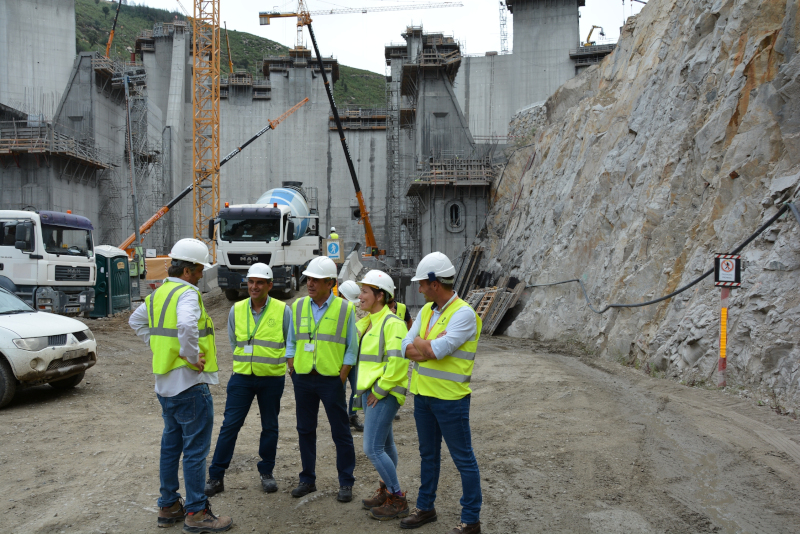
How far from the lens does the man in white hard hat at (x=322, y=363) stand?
517 centimetres

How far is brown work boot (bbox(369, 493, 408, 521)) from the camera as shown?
4.76 metres

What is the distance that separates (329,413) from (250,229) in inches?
640

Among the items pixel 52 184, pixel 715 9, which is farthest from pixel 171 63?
pixel 715 9

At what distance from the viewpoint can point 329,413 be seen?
5184 mm

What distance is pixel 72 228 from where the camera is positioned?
17.1 m

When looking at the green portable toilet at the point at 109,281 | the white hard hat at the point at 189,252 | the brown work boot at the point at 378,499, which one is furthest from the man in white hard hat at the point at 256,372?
the green portable toilet at the point at 109,281

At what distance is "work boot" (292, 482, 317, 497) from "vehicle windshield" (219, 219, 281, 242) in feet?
51.8

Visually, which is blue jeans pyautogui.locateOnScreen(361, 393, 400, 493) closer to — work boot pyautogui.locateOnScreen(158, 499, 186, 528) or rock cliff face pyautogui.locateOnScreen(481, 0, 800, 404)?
work boot pyautogui.locateOnScreen(158, 499, 186, 528)

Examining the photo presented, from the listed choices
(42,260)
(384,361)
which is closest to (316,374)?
(384,361)

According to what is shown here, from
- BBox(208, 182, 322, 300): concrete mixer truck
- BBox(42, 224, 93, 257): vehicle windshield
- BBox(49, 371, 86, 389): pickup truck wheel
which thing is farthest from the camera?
BBox(208, 182, 322, 300): concrete mixer truck

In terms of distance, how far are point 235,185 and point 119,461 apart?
153 feet

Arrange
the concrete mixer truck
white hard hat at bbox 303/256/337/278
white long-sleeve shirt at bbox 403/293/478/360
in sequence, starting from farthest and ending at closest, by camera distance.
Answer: the concrete mixer truck < white hard hat at bbox 303/256/337/278 < white long-sleeve shirt at bbox 403/293/478/360

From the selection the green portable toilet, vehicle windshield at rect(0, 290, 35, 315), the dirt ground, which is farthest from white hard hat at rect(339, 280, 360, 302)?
the green portable toilet

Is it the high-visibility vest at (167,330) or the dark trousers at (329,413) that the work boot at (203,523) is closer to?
the dark trousers at (329,413)
